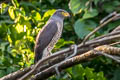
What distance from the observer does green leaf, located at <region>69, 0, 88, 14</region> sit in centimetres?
484

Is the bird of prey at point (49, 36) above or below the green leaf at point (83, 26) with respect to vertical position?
above

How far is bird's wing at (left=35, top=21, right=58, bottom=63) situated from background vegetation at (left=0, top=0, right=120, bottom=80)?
0.28 feet

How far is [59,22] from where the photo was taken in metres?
4.63

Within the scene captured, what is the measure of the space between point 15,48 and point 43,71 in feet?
5.46

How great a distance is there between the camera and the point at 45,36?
4.38 metres

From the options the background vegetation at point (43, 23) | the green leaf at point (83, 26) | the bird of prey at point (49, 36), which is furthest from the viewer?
the green leaf at point (83, 26)

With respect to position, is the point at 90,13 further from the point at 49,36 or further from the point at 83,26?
the point at 49,36

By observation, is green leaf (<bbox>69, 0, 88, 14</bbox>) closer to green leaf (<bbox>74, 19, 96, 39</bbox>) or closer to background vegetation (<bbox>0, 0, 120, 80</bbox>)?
background vegetation (<bbox>0, 0, 120, 80</bbox>)

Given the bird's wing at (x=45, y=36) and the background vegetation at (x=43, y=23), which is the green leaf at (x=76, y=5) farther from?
the bird's wing at (x=45, y=36)

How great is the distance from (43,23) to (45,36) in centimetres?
43

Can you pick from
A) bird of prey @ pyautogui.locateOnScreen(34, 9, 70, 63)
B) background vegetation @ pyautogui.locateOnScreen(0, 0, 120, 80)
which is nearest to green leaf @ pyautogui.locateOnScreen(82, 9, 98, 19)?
background vegetation @ pyautogui.locateOnScreen(0, 0, 120, 80)

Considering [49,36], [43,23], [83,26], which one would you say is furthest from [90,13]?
[49,36]

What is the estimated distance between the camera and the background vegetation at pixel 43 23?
158 inches

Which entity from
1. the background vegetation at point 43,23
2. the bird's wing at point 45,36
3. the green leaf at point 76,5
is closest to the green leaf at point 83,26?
the background vegetation at point 43,23
